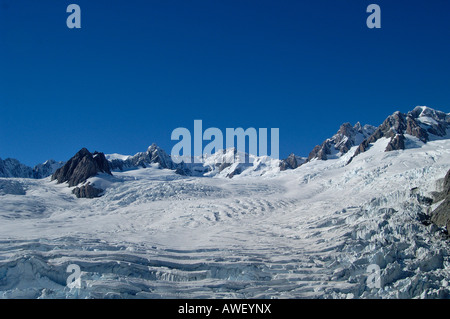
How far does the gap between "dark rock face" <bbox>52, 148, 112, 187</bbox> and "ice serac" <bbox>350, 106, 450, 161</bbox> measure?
7308cm

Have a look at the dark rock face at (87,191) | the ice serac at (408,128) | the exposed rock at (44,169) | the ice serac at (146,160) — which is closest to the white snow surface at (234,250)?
the dark rock face at (87,191)

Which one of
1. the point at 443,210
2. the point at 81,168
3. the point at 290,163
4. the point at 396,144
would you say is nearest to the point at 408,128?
the point at 396,144

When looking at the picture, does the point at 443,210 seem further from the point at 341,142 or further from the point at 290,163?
the point at 290,163

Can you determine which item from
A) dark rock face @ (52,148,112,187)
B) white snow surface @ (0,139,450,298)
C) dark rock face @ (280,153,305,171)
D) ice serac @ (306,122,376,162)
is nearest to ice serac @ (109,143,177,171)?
dark rock face @ (280,153,305,171)

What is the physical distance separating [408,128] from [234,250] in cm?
10776

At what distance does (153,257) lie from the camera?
33.0 metres

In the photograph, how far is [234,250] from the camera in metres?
35.6

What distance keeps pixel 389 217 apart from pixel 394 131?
9506 cm

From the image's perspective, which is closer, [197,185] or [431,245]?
[431,245]

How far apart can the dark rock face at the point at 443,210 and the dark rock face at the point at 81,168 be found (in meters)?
70.4
